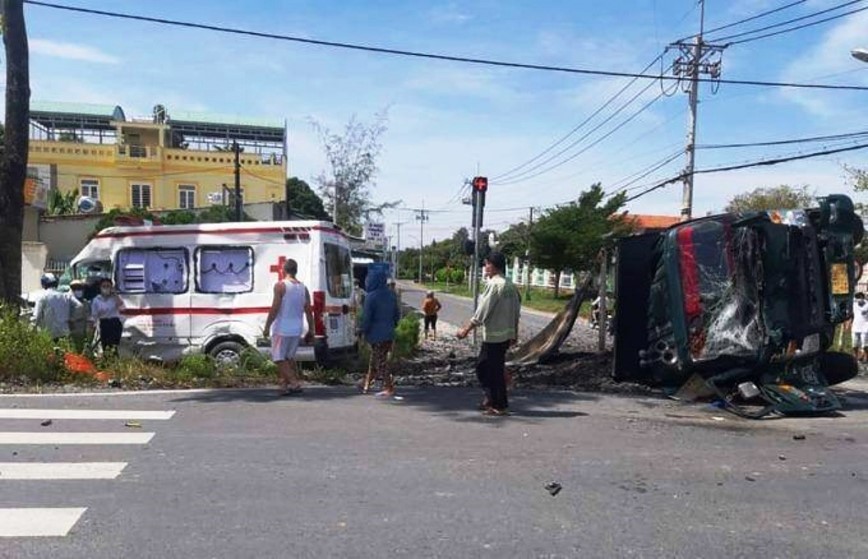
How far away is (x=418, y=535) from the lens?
465 cm

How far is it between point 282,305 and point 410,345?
6.38 metres

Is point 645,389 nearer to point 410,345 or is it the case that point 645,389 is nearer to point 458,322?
point 410,345

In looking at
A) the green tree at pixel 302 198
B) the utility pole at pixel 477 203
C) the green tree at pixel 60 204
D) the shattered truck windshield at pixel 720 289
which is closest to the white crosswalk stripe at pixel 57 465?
the shattered truck windshield at pixel 720 289

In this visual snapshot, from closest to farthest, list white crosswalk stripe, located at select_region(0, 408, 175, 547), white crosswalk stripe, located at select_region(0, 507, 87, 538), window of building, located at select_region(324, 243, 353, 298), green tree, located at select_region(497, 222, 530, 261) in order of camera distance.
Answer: white crosswalk stripe, located at select_region(0, 507, 87, 538)
white crosswalk stripe, located at select_region(0, 408, 175, 547)
window of building, located at select_region(324, 243, 353, 298)
green tree, located at select_region(497, 222, 530, 261)

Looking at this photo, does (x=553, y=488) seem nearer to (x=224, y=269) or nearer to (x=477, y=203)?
(x=224, y=269)

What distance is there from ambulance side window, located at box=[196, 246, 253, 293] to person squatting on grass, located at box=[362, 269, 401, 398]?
246 cm

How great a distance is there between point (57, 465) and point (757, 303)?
7535mm

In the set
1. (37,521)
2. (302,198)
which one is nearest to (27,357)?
(37,521)

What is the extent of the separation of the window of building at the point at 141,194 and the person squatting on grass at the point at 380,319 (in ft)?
171

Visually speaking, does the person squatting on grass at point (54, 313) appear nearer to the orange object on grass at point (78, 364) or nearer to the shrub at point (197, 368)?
the orange object on grass at point (78, 364)

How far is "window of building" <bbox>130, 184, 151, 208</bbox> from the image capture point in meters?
57.4

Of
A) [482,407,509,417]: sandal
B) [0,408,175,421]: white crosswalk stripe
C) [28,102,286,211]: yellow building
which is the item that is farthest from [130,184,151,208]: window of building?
[482,407,509,417]: sandal

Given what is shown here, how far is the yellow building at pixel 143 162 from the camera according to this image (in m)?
56.3

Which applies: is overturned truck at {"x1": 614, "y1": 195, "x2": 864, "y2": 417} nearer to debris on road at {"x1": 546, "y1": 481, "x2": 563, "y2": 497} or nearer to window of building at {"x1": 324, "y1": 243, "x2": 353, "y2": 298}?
debris on road at {"x1": 546, "y1": 481, "x2": 563, "y2": 497}
